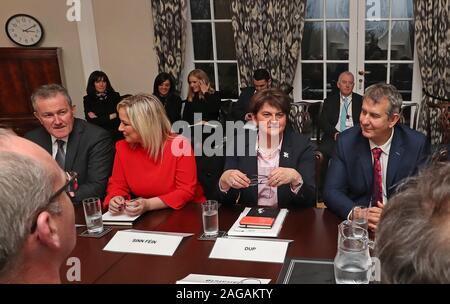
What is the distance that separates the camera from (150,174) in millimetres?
2410

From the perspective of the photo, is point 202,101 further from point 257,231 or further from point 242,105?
point 257,231

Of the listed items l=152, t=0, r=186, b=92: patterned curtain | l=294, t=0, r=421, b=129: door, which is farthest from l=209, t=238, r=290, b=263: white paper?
l=152, t=0, r=186, b=92: patterned curtain

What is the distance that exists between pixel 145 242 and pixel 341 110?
11.0 ft

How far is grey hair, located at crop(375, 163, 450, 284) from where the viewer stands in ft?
2.10

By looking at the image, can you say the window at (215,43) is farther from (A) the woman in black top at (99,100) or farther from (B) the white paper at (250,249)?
(B) the white paper at (250,249)

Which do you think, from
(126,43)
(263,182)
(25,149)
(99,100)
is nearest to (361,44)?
(126,43)

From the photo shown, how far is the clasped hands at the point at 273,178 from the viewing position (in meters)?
2.08

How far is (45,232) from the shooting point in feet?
2.96

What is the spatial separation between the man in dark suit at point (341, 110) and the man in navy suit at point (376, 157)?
2140 millimetres

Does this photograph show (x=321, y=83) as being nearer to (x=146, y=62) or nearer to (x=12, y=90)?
(x=146, y=62)

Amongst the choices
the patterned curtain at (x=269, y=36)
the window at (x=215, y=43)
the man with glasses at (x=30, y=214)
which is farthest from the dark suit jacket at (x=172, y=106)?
the man with glasses at (x=30, y=214)

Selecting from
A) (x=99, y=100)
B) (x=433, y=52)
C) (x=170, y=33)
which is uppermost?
(x=170, y=33)

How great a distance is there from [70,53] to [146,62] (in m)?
0.99

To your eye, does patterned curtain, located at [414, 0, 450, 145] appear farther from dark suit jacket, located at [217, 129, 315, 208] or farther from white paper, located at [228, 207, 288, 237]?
white paper, located at [228, 207, 288, 237]
